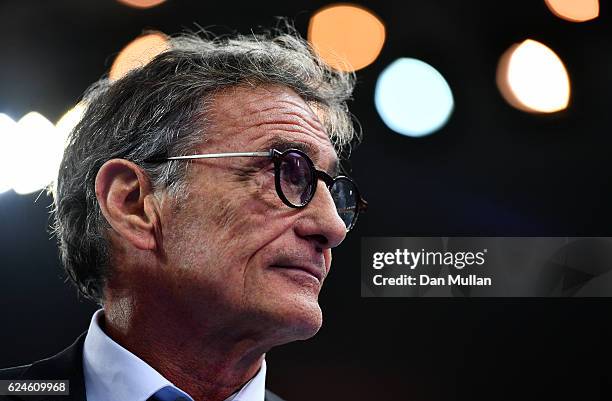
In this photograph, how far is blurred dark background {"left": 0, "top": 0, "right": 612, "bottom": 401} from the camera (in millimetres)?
2365

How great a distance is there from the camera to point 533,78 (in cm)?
249

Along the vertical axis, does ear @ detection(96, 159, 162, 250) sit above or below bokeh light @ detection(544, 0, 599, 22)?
below

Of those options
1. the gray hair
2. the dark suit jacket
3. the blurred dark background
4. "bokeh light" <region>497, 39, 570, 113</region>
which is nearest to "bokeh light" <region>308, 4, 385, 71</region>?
the blurred dark background

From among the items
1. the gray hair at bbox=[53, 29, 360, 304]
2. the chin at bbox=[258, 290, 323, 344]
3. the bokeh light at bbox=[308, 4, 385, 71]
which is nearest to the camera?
the chin at bbox=[258, 290, 323, 344]

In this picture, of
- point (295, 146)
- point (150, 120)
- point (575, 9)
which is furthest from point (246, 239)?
point (575, 9)

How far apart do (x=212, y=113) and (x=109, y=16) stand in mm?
1182

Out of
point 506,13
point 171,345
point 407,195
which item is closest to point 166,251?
point 171,345

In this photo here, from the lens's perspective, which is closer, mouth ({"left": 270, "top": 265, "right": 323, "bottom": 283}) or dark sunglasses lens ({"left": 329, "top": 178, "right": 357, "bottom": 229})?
mouth ({"left": 270, "top": 265, "right": 323, "bottom": 283})

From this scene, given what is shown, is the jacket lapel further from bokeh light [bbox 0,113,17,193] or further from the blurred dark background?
bokeh light [bbox 0,113,17,193]

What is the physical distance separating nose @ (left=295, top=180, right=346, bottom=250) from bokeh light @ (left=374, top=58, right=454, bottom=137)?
1079 mm

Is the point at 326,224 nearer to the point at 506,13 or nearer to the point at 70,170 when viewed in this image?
the point at 70,170

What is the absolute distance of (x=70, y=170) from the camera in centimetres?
162

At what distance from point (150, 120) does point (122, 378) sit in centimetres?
45

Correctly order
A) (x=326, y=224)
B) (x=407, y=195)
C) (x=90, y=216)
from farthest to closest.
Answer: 1. (x=407, y=195)
2. (x=90, y=216)
3. (x=326, y=224)
